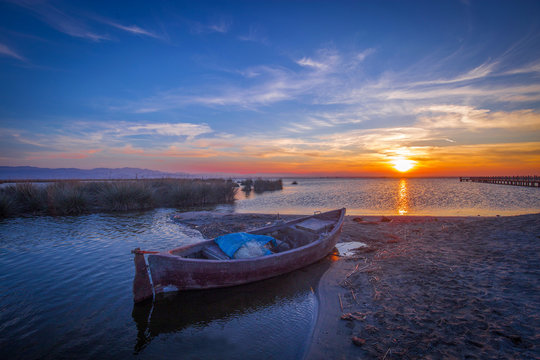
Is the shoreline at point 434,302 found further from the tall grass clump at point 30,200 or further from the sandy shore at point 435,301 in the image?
the tall grass clump at point 30,200

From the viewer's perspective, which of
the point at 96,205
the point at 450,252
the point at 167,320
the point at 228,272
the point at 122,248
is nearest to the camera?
the point at 167,320

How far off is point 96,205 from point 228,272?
16.3m

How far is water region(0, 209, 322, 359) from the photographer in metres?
3.78

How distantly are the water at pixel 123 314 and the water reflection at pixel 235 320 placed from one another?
0.02 m

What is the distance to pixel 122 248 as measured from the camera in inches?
333

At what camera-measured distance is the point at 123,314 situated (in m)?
4.66

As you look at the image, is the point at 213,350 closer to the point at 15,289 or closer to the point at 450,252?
the point at 15,289

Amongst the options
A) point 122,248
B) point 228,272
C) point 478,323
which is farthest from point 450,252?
point 122,248

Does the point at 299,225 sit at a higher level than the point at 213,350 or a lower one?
higher

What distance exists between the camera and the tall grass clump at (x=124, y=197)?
55.4 feet

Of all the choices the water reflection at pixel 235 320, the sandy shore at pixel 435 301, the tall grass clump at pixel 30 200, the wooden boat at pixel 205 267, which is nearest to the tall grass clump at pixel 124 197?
the tall grass clump at pixel 30 200

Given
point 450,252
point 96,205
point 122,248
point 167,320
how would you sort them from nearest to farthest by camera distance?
point 167,320 → point 450,252 → point 122,248 → point 96,205

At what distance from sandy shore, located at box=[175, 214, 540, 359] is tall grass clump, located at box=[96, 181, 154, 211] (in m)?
15.8

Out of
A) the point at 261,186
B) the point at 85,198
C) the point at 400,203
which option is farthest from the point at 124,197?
the point at 261,186
